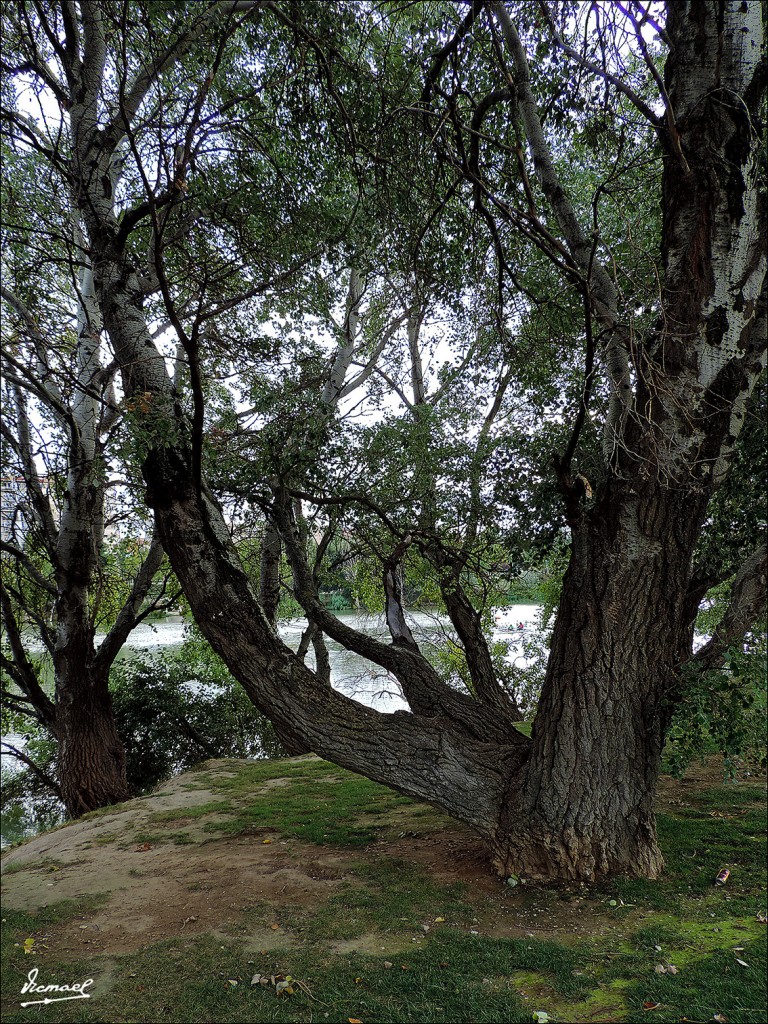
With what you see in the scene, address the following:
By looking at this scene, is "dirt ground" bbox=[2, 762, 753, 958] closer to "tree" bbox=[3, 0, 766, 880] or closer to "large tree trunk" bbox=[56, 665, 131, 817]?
"tree" bbox=[3, 0, 766, 880]

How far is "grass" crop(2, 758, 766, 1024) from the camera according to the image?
2635mm

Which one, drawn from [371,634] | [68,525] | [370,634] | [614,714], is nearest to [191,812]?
[68,525]

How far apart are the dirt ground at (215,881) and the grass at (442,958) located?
0.16 feet

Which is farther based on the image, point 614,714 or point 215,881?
point 215,881

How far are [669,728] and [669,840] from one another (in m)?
1.11

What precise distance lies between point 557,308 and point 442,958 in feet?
15.1

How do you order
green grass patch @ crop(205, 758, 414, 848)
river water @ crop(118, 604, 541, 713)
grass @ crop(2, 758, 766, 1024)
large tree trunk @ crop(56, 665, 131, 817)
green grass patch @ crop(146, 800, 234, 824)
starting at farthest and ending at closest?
river water @ crop(118, 604, 541, 713), large tree trunk @ crop(56, 665, 131, 817), green grass patch @ crop(146, 800, 234, 824), green grass patch @ crop(205, 758, 414, 848), grass @ crop(2, 758, 766, 1024)

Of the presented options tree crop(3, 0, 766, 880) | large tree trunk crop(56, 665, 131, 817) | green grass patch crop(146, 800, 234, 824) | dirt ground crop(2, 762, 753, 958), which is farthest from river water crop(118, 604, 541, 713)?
tree crop(3, 0, 766, 880)

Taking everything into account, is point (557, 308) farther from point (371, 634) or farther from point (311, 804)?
point (371, 634)

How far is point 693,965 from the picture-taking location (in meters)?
2.88

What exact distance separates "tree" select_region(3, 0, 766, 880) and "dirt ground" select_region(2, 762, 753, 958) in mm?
383

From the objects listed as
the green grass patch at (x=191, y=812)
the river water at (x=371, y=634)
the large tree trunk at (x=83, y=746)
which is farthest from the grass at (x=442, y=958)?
the river water at (x=371, y=634)

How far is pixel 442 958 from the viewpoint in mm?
3047

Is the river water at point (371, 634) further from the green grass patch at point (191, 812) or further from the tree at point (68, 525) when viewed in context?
the green grass patch at point (191, 812)
